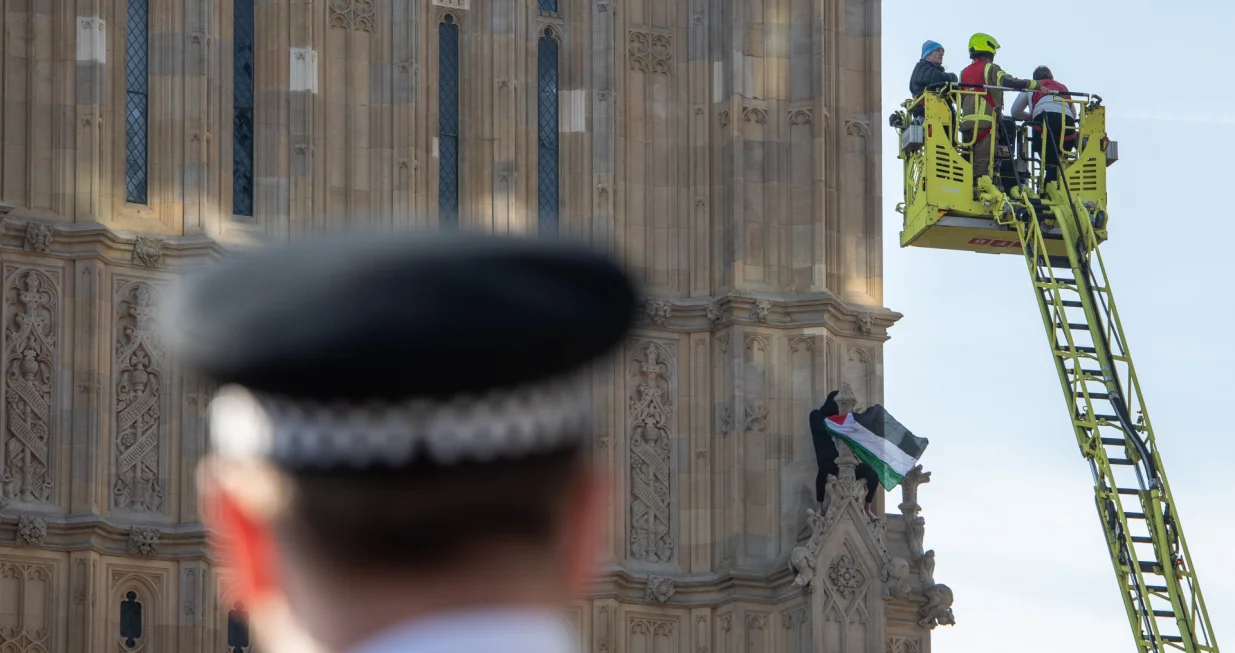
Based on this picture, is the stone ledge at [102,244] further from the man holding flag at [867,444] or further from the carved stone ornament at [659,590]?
the man holding flag at [867,444]

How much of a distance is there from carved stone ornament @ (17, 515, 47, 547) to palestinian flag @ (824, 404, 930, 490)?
6.69 metres

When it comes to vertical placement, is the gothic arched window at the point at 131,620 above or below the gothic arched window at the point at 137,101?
below

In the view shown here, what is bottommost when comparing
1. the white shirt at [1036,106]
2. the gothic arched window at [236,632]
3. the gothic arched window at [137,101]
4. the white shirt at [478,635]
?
the white shirt at [478,635]

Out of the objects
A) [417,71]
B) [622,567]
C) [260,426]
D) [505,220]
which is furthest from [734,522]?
[260,426]

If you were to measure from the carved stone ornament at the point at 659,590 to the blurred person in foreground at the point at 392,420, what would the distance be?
69.3ft

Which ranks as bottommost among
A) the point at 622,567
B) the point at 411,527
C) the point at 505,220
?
the point at 411,527

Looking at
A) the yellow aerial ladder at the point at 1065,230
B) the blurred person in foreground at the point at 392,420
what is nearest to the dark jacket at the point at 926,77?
the yellow aerial ladder at the point at 1065,230

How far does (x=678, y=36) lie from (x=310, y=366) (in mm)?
22826

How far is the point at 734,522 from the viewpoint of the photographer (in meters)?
24.1

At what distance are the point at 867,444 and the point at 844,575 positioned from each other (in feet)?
3.89

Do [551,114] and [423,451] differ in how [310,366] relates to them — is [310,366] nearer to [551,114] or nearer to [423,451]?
[423,451]

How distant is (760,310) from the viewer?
2428cm

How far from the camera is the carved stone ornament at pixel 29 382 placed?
21938 mm

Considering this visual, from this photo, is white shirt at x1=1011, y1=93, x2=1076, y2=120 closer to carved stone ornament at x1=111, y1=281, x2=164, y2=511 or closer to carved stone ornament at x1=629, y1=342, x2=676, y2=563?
carved stone ornament at x1=629, y1=342, x2=676, y2=563
